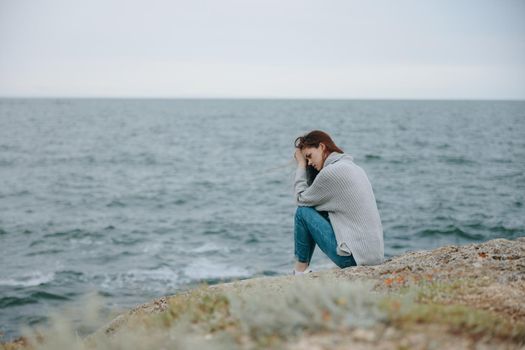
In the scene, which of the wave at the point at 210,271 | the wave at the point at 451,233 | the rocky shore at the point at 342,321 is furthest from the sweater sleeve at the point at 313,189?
the wave at the point at 451,233

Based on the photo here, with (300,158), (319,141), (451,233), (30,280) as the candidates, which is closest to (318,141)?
(319,141)

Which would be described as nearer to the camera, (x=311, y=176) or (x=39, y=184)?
(x=311, y=176)

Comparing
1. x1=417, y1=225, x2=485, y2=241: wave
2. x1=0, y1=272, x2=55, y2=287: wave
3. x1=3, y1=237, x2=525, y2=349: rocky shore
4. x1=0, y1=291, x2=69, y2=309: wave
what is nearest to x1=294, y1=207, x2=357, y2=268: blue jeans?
x1=3, y1=237, x2=525, y2=349: rocky shore

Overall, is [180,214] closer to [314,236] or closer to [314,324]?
[314,236]

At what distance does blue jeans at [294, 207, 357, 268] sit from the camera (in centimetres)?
557

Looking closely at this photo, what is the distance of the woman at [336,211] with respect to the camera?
17.5ft

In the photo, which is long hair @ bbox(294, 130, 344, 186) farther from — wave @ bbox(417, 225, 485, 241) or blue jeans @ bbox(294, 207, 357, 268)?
wave @ bbox(417, 225, 485, 241)

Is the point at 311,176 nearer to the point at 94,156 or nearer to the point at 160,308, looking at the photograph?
the point at 160,308

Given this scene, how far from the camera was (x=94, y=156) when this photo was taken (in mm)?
35594

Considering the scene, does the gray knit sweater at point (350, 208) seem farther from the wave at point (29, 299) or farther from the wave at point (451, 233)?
the wave at point (451, 233)

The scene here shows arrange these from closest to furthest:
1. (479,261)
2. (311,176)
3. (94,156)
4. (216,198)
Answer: (479,261) < (311,176) < (216,198) < (94,156)

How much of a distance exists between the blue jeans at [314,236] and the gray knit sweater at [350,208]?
105mm

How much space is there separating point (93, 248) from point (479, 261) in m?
11.9

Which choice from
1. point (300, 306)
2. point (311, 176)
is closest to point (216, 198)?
point (311, 176)
